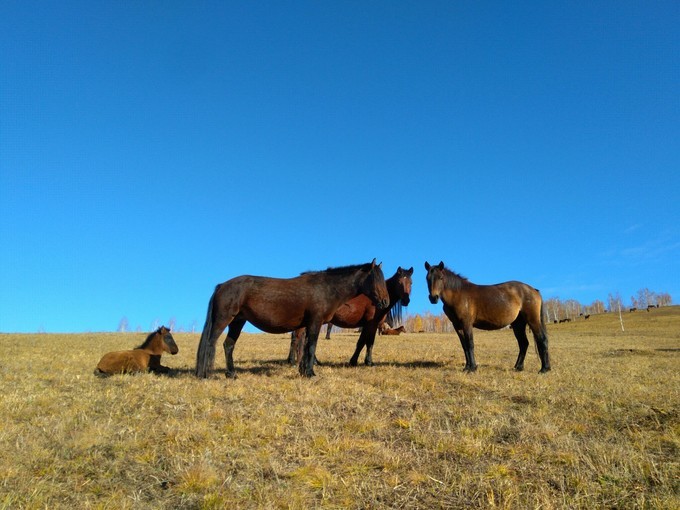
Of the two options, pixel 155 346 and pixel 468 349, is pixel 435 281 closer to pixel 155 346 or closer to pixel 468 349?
pixel 468 349

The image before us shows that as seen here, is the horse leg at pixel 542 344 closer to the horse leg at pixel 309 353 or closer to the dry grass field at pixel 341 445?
the dry grass field at pixel 341 445

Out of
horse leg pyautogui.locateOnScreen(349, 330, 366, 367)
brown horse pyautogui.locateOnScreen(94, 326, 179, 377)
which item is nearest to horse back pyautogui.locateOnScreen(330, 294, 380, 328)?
horse leg pyautogui.locateOnScreen(349, 330, 366, 367)

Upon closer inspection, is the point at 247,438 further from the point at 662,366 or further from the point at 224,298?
the point at 662,366

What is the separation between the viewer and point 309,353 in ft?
35.1

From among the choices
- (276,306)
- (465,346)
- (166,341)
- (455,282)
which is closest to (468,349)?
(465,346)

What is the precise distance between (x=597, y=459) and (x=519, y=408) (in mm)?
2591

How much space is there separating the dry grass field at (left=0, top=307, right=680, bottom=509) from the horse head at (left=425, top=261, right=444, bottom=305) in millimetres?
3252

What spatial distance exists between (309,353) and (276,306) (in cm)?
145

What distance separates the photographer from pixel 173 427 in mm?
6004

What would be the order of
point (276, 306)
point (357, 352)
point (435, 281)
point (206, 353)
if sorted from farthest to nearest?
point (357, 352) → point (435, 281) → point (276, 306) → point (206, 353)

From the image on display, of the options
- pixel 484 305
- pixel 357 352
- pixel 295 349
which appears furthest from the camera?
pixel 295 349

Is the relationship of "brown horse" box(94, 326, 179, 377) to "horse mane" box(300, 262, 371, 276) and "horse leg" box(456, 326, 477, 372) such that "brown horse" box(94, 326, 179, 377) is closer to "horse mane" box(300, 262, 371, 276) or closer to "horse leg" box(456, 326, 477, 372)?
"horse mane" box(300, 262, 371, 276)

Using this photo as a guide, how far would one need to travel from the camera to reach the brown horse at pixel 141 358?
37.0 feet

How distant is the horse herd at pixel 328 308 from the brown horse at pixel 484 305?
0.03 metres
